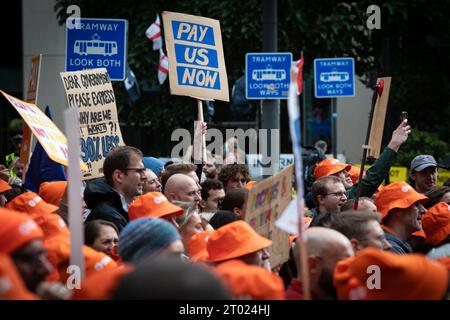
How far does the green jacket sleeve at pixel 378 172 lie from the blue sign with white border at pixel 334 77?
953 cm

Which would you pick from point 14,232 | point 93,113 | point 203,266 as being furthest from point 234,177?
point 203,266

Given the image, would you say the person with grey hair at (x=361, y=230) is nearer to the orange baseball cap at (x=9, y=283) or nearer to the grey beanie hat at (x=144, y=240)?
the grey beanie hat at (x=144, y=240)

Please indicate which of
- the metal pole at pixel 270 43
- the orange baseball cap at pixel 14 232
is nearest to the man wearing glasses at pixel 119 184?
the orange baseball cap at pixel 14 232

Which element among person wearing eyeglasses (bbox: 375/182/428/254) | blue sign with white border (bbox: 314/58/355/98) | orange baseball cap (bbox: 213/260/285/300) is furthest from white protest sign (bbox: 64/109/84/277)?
blue sign with white border (bbox: 314/58/355/98)

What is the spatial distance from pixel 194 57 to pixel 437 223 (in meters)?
3.36

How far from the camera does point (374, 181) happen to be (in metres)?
7.69

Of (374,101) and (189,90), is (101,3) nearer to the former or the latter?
(189,90)

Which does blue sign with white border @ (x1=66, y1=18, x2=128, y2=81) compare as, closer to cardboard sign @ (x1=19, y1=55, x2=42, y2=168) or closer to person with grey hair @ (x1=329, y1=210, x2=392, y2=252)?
cardboard sign @ (x1=19, y1=55, x2=42, y2=168)

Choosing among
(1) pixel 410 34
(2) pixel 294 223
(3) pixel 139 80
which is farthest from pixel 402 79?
(2) pixel 294 223

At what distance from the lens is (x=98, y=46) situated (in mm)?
10164

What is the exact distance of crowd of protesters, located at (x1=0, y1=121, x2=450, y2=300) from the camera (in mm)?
3232

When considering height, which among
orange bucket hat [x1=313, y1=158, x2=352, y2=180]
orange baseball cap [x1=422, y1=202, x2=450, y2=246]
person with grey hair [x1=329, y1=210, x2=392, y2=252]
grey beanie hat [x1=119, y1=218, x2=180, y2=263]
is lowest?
orange baseball cap [x1=422, y1=202, x2=450, y2=246]

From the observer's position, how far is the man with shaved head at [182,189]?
716 cm

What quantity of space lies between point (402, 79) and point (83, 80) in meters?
14.8
